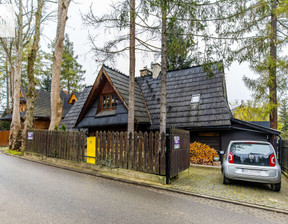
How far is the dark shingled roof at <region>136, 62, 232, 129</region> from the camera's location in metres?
11.0

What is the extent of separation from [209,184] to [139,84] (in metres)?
11.3

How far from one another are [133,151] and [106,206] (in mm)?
3022

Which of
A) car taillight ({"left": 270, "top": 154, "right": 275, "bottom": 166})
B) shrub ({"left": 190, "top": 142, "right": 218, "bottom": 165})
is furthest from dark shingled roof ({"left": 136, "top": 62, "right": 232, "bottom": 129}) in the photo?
car taillight ({"left": 270, "top": 154, "right": 275, "bottom": 166})

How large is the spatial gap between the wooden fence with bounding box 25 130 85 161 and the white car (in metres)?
6.55

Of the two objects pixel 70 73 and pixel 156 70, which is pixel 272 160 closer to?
pixel 156 70

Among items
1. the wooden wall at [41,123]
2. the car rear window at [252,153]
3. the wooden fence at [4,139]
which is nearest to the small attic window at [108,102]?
the car rear window at [252,153]

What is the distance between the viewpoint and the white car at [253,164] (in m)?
5.88

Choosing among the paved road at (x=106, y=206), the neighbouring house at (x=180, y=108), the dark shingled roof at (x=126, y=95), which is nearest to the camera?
the paved road at (x=106, y=206)

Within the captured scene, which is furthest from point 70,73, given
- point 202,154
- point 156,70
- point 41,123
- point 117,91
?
point 202,154

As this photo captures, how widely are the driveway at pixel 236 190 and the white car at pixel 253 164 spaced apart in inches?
13.9

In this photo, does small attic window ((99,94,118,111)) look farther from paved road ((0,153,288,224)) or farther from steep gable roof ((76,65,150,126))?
paved road ((0,153,288,224))

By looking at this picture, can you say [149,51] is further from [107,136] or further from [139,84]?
[139,84]

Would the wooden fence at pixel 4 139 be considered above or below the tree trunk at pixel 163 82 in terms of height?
below

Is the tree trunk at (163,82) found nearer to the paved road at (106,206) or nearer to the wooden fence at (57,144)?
the paved road at (106,206)
